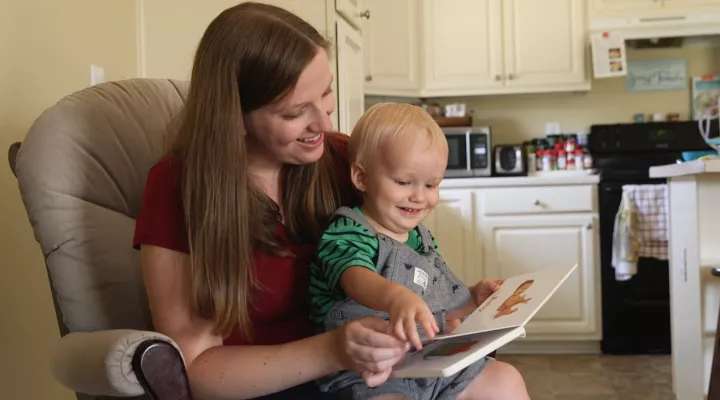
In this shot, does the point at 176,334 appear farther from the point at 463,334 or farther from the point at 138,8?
the point at 138,8

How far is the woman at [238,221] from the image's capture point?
0.92m

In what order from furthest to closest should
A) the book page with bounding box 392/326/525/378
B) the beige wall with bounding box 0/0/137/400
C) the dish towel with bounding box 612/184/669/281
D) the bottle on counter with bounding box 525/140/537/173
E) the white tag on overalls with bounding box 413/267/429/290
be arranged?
1. the bottle on counter with bounding box 525/140/537/173
2. the dish towel with bounding box 612/184/669/281
3. the beige wall with bounding box 0/0/137/400
4. the white tag on overalls with bounding box 413/267/429/290
5. the book page with bounding box 392/326/525/378

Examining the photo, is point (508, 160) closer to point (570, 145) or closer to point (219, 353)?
point (570, 145)

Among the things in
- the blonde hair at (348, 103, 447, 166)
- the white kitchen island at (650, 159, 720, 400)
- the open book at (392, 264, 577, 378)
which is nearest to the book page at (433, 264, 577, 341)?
the open book at (392, 264, 577, 378)

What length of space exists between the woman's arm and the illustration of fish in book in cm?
20

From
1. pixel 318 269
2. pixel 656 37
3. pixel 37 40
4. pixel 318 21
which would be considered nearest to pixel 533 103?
pixel 656 37

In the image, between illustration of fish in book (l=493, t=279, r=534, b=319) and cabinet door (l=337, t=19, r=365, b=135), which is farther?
cabinet door (l=337, t=19, r=365, b=135)

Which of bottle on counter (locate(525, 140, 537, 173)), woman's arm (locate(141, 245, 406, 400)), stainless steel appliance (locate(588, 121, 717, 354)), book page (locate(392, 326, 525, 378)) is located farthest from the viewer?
bottle on counter (locate(525, 140, 537, 173))

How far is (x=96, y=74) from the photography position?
197 cm

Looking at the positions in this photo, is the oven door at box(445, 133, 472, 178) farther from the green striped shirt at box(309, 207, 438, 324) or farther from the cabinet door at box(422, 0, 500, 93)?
the green striped shirt at box(309, 207, 438, 324)

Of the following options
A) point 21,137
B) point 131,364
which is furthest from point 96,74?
point 131,364

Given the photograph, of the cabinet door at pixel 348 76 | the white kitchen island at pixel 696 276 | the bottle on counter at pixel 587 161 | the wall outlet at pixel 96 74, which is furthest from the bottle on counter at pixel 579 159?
the wall outlet at pixel 96 74

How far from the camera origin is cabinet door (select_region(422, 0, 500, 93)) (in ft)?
12.4

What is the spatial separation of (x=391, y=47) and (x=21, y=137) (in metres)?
2.46
